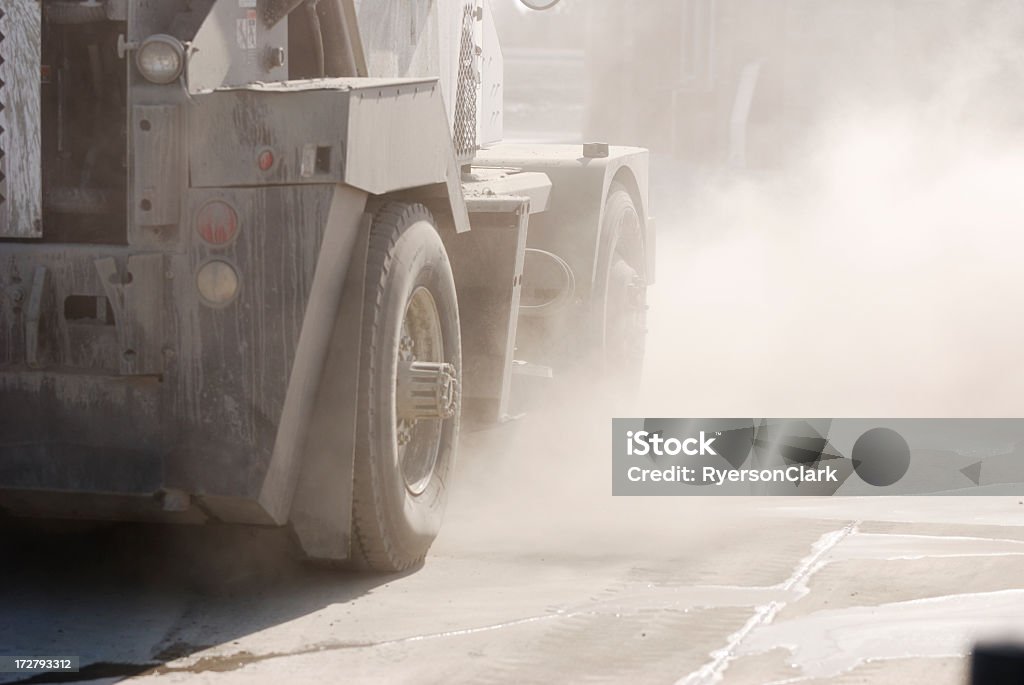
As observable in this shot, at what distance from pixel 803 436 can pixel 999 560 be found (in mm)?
2640

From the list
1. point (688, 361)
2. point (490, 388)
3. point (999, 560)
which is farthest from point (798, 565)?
point (688, 361)

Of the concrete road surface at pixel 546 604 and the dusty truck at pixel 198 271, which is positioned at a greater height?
the dusty truck at pixel 198 271

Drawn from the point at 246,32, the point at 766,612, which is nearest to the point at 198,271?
the point at 246,32

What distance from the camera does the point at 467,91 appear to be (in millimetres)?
7246

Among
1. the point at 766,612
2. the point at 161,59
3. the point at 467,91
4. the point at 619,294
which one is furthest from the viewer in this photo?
the point at 619,294

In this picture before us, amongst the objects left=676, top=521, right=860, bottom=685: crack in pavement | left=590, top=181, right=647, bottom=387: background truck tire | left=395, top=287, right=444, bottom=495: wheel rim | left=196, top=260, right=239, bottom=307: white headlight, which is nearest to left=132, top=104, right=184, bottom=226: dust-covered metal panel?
left=196, top=260, right=239, bottom=307: white headlight

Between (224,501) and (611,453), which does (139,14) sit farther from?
(611,453)

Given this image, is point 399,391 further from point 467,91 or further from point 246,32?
point 467,91

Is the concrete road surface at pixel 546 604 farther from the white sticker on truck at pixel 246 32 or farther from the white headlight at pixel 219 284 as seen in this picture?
the white sticker on truck at pixel 246 32

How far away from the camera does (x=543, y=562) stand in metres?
5.89

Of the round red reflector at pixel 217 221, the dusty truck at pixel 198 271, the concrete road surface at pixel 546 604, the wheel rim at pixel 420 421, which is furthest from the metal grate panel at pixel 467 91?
the round red reflector at pixel 217 221

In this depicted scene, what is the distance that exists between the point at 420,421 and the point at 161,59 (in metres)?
1.63

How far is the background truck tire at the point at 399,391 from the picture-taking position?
5078 mm

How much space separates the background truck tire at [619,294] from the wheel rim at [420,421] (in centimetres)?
229
